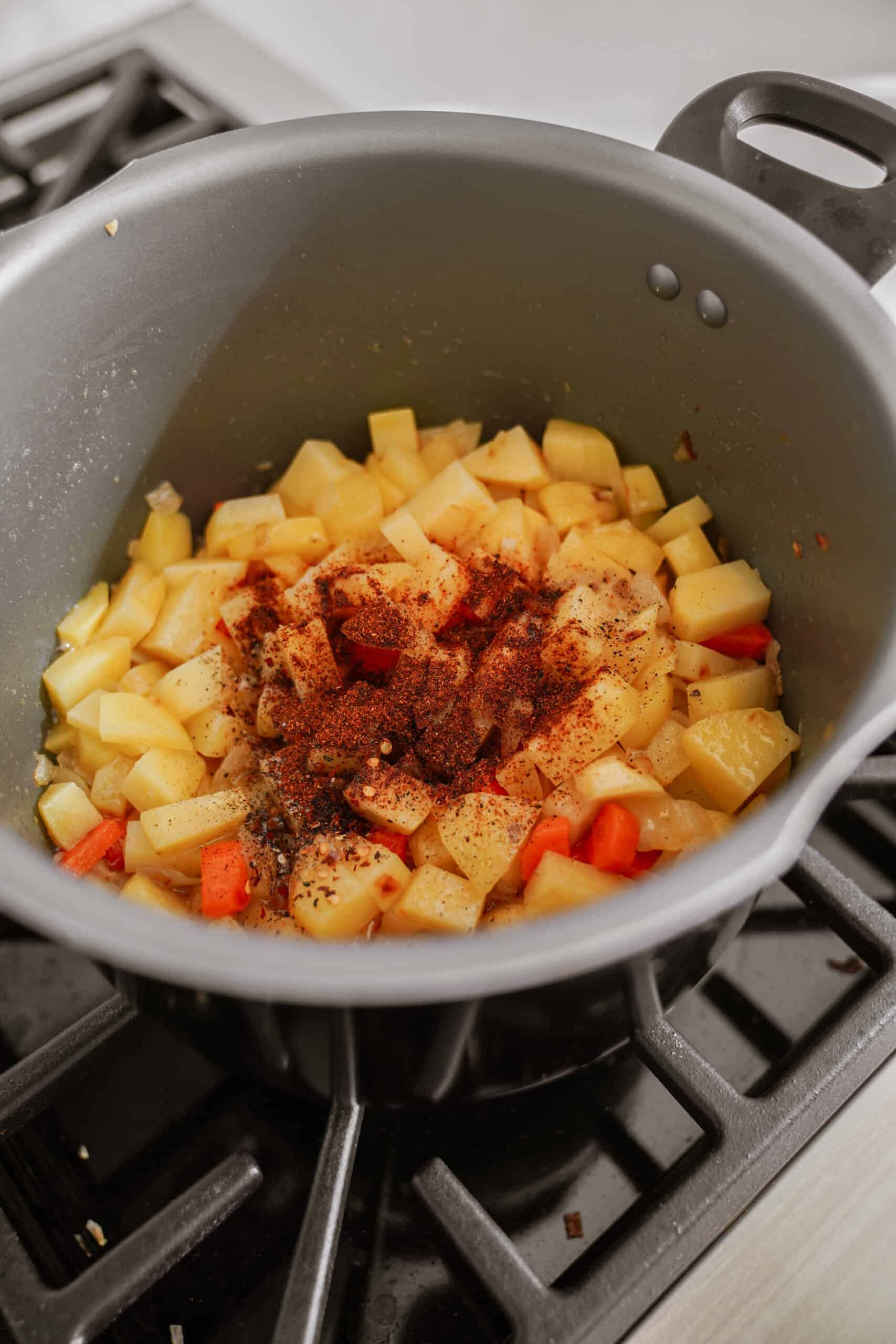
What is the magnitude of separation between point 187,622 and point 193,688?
11 cm

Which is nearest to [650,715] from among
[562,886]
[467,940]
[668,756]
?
[668,756]

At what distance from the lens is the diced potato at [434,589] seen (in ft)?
4.11

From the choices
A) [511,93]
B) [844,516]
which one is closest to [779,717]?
[844,516]

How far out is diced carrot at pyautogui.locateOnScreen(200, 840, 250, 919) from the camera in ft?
3.51

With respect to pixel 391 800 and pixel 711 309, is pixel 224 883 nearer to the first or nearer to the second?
pixel 391 800

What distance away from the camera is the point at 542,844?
104 centimetres

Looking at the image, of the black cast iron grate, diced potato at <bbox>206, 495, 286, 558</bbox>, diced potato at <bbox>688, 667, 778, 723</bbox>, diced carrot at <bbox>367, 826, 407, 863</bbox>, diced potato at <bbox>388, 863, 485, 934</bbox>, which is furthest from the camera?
diced potato at <bbox>206, 495, 286, 558</bbox>

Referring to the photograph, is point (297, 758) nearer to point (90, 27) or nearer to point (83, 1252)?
point (83, 1252)

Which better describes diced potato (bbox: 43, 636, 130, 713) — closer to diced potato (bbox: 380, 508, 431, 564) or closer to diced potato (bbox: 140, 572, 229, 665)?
diced potato (bbox: 140, 572, 229, 665)

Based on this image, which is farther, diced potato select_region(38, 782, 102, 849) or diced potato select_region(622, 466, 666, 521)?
diced potato select_region(622, 466, 666, 521)

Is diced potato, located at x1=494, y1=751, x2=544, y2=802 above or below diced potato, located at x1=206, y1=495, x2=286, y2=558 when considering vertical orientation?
below

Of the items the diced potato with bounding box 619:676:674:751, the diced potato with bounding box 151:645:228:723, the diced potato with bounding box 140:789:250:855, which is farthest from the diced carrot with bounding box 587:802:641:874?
the diced potato with bounding box 151:645:228:723

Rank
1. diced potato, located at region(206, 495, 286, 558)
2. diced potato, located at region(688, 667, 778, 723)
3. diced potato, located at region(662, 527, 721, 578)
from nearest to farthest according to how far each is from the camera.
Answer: diced potato, located at region(688, 667, 778, 723)
diced potato, located at region(662, 527, 721, 578)
diced potato, located at region(206, 495, 286, 558)

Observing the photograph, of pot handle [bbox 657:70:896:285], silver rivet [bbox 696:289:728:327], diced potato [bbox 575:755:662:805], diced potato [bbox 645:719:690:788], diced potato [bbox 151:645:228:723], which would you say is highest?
pot handle [bbox 657:70:896:285]
